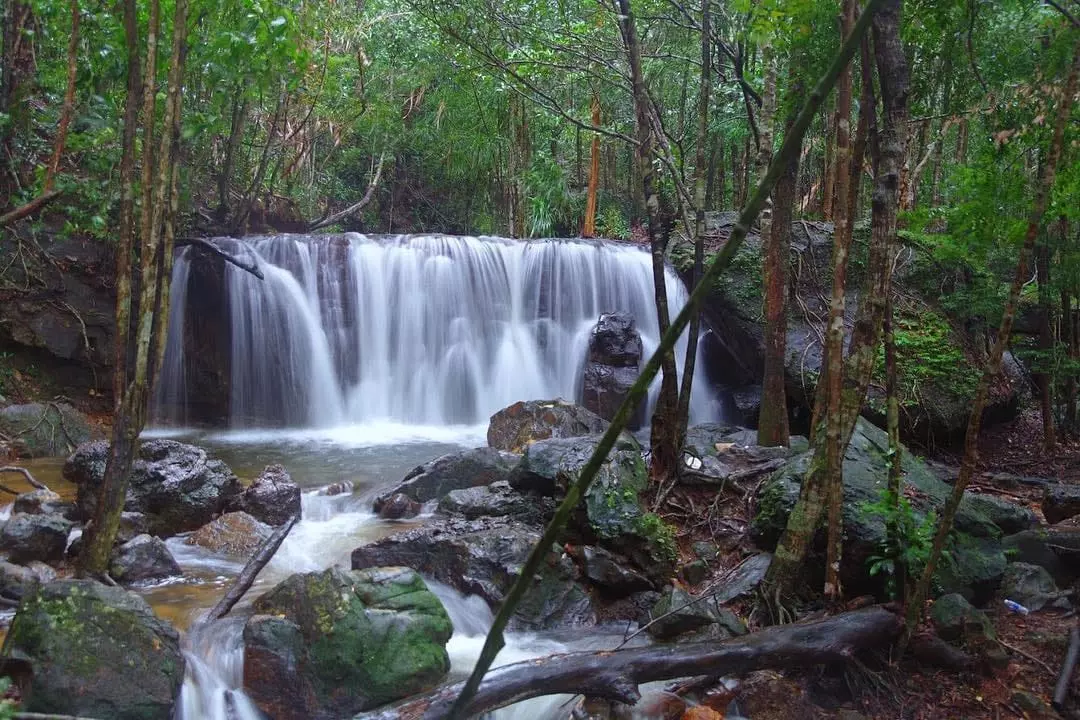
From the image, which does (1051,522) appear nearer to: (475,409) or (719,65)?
(719,65)

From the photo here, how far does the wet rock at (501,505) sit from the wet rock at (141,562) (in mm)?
2245

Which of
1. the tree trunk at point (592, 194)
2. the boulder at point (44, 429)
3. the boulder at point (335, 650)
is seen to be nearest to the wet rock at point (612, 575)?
the boulder at point (335, 650)

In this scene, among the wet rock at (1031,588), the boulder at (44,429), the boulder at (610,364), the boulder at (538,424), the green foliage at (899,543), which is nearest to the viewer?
the green foliage at (899,543)

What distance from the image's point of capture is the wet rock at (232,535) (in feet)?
21.8

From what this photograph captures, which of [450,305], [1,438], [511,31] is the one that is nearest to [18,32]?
[1,438]

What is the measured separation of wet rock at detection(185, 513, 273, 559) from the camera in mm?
6633

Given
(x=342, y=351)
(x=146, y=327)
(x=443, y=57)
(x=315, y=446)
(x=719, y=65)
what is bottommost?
(x=315, y=446)

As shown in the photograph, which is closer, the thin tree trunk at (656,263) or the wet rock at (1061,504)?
the thin tree trunk at (656,263)

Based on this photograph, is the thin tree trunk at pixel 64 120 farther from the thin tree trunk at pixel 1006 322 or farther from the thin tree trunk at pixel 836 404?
the thin tree trunk at pixel 1006 322

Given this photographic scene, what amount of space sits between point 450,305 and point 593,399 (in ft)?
11.7

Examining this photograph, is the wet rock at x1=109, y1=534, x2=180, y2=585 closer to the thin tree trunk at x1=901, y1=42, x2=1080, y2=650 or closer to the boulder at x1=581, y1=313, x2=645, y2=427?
the thin tree trunk at x1=901, y1=42, x2=1080, y2=650

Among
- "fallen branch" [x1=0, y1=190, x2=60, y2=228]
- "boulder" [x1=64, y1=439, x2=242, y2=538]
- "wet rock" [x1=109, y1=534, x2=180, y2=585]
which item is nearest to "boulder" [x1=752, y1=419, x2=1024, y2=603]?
"wet rock" [x1=109, y1=534, x2=180, y2=585]

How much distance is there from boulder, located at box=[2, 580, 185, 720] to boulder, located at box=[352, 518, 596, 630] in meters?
1.98

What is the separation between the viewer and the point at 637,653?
12.7 ft
